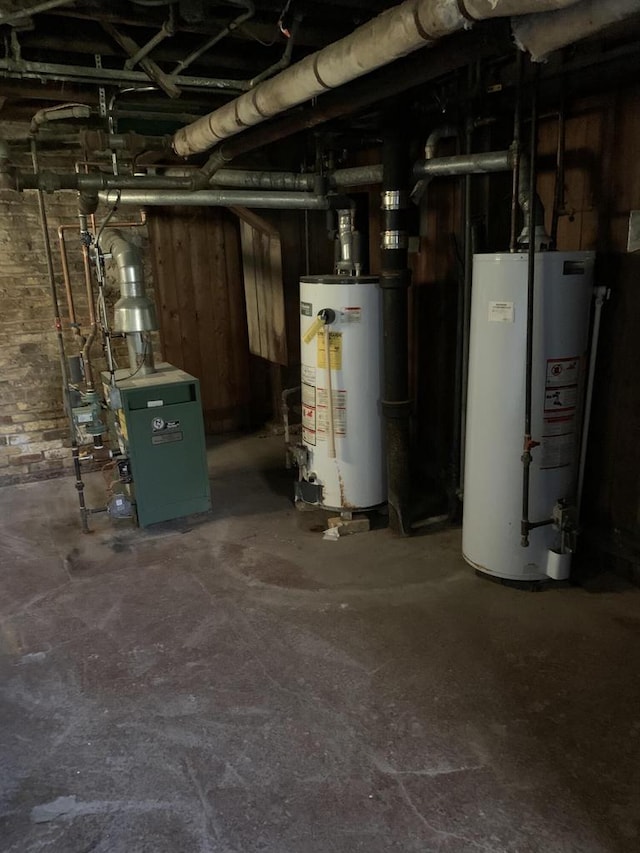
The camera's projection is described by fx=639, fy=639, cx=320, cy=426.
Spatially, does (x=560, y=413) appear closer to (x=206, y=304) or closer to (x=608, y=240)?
(x=608, y=240)

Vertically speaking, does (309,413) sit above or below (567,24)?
below

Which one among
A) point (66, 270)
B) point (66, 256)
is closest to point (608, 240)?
point (66, 270)

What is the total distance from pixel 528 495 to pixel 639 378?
0.66 metres

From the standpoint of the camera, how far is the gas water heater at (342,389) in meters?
3.21

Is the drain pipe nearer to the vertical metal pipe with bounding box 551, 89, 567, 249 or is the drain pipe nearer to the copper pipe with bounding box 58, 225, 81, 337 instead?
the vertical metal pipe with bounding box 551, 89, 567, 249

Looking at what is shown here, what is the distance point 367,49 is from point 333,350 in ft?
4.98

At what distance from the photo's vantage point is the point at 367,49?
195 cm

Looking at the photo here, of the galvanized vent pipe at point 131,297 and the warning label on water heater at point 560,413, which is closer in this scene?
the warning label on water heater at point 560,413

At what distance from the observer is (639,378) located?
262cm

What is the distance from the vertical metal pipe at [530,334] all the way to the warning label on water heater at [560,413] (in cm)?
10

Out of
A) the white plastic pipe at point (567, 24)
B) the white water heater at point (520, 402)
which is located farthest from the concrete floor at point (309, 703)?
the white plastic pipe at point (567, 24)

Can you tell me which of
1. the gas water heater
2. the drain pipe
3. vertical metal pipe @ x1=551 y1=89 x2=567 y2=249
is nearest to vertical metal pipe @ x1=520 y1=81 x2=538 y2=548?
vertical metal pipe @ x1=551 y1=89 x2=567 y2=249

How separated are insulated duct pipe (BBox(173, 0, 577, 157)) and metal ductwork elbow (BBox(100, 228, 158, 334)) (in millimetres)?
869

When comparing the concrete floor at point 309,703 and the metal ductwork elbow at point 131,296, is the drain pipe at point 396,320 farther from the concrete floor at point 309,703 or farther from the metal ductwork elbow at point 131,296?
the metal ductwork elbow at point 131,296
